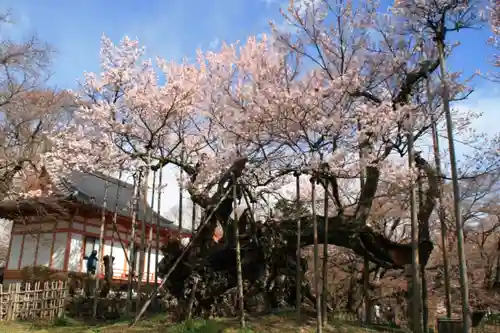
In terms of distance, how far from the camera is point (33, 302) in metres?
13.5

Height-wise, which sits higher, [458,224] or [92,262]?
[458,224]

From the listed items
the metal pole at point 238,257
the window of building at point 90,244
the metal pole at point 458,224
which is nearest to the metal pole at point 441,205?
the metal pole at point 458,224

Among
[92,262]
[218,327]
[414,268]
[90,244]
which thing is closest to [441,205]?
[414,268]

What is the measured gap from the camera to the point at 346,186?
17.6m

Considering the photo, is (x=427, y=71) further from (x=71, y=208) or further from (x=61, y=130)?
(x=71, y=208)

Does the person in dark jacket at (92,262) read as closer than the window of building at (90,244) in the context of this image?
Yes

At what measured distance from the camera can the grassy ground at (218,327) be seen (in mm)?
9320

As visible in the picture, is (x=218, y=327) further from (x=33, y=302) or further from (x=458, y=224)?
(x=33, y=302)

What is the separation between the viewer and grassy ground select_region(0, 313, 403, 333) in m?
9.32

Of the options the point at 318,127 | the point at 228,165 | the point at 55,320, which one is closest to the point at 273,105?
the point at 318,127

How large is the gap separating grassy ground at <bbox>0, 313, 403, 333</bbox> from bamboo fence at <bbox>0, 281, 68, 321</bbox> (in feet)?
4.84

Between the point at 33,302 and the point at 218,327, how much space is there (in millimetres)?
7357

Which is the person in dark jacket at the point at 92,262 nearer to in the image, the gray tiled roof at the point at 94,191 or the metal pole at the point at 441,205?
the gray tiled roof at the point at 94,191

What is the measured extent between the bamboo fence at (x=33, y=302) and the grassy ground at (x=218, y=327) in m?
1.48
